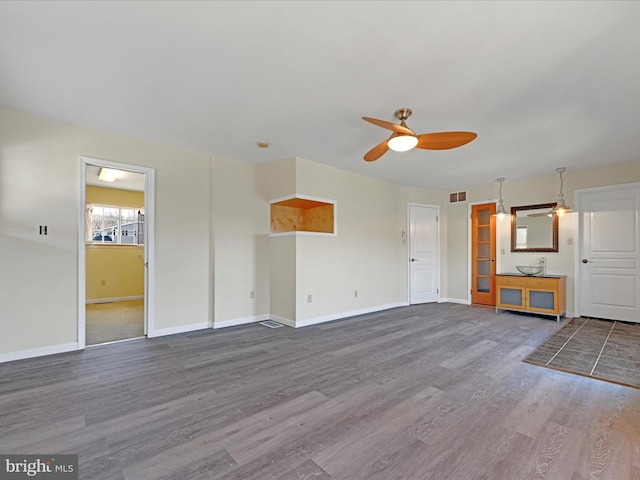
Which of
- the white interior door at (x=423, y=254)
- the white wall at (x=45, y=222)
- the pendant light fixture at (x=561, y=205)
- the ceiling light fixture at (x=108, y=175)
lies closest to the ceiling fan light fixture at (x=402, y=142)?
the white wall at (x=45, y=222)

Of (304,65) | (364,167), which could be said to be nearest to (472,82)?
(304,65)

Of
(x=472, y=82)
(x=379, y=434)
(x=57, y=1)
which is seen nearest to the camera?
(x=57, y=1)

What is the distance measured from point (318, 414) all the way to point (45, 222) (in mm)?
3435

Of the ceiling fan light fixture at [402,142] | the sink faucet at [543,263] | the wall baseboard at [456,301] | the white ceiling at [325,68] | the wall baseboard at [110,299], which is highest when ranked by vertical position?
the white ceiling at [325,68]

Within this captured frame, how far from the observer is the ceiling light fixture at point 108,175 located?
5.45 m

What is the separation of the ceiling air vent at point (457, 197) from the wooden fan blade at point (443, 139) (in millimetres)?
3894

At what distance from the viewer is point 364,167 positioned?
481 centimetres

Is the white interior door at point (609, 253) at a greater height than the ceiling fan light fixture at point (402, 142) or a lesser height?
lesser

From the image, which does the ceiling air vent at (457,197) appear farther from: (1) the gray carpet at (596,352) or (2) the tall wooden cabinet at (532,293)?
(1) the gray carpet at (596,352)

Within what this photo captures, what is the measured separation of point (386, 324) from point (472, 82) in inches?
130

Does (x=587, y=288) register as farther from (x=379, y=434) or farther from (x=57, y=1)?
(x=57, y=1)

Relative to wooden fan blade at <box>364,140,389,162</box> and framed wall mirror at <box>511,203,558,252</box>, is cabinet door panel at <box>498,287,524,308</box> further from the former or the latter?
wooden fan blade at <box>364,140,389,162</box>

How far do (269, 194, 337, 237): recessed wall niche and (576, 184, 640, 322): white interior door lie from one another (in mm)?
4187

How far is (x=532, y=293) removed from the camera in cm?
504
